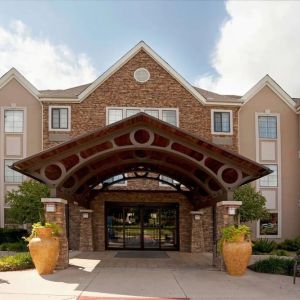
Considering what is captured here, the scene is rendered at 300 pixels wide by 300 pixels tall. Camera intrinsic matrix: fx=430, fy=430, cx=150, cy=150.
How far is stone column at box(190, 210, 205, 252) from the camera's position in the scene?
22.7 m

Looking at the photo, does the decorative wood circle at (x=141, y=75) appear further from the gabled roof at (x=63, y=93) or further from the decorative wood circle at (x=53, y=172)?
the decorative wood circle at (x=53, y=172)

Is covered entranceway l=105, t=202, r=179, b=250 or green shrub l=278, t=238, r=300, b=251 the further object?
covered entranceway l=105, t=202, r=179, b=250

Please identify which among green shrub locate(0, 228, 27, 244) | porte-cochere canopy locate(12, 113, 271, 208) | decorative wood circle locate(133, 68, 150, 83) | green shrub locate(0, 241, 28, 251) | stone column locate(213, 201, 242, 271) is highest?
decorative wood circle locate(133, 68, 150, 83)

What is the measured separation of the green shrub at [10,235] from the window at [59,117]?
6121mm

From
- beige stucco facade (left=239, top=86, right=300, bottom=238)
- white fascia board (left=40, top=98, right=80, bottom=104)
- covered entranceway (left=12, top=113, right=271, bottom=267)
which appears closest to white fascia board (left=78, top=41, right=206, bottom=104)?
white fascia board (left=40, top=98, right=80, bottom=104)

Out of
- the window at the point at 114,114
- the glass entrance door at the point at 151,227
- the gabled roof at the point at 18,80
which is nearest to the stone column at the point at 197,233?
the glass entrance door at the point at 151,227

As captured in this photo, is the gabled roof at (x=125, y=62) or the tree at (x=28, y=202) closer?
the tree at (x=28, y=202)

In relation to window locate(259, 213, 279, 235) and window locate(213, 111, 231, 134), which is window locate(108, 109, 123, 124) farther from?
window locate(259, 213, 279, 235)

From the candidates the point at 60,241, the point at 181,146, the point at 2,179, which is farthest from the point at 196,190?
the point at 2,179

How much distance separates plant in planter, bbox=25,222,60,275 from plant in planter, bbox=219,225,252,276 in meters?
5.07

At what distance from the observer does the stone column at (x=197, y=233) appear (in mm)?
22688

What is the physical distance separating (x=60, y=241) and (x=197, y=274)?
173 inches

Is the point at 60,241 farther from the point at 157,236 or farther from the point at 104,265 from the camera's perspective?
the point at 157,236

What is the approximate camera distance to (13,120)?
25.2 m
